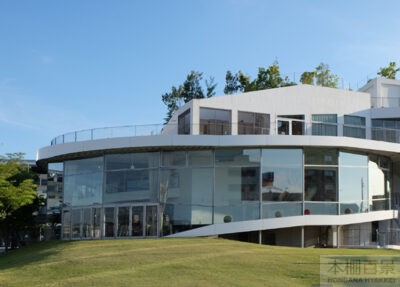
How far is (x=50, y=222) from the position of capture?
33.7 meters

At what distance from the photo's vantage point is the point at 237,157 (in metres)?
28.3

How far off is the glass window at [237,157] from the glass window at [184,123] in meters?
3.62

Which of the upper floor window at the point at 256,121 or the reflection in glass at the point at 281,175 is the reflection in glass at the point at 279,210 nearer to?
the reflection in glass at the point at 281,175

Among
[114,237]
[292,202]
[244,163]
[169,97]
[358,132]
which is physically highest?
[169,97]

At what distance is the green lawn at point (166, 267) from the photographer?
50.5 ft

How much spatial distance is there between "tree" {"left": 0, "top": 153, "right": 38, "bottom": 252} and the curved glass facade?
175 inches

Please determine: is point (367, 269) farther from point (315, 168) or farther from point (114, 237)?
point (114, 237)

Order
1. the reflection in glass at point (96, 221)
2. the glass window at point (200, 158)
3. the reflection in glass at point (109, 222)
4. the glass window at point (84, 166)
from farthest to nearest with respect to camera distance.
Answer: the glass window at point (84, 166), the reflection in glass at point (96, 221), the reflection in glass at point (109, 222), the glass window at point (200, 158)

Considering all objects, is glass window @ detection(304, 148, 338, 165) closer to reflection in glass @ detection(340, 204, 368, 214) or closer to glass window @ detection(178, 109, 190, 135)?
reflection in glass @ detection(340, 204, 368, 214)

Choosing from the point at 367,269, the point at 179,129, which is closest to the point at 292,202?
the point at 179,129

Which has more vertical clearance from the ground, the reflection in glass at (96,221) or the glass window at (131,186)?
the glass window at (131,186)

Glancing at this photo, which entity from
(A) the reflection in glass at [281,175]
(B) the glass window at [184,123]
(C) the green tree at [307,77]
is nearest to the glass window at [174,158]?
(B) the glass window at [184,123]

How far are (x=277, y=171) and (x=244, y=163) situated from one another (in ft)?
5.34

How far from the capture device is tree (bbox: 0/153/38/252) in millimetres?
30766
